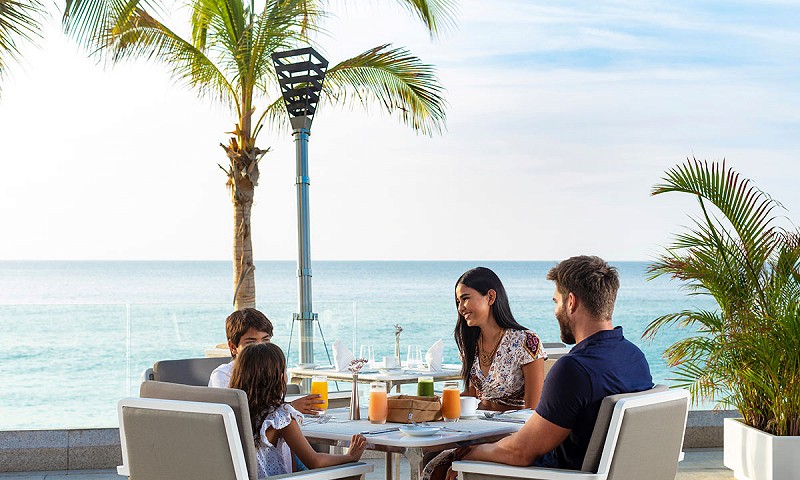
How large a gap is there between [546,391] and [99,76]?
34.2 meters

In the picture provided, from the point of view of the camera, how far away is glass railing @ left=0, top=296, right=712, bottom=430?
7215 mm

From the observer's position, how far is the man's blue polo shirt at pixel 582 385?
3334 mm

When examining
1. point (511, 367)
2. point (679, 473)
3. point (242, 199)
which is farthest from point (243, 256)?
point (511, 367)

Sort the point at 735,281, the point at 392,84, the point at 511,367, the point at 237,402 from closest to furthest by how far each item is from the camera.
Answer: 1. the point at 237,402
2. the point at 511,367
3. the point at 735,281
4. the point at 392,84

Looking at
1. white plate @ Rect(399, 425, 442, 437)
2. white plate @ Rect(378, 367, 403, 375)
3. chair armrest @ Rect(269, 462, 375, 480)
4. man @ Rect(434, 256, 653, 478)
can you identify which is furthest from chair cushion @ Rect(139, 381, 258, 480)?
white plate @ Rect(378, 367, 403, 375)

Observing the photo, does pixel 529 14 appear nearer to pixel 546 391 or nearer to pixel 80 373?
pixel 80 373

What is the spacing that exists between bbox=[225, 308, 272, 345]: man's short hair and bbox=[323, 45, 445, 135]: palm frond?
489 cm

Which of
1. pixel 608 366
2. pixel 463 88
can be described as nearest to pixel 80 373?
pixel 608 366

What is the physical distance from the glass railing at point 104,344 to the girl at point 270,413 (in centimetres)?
326

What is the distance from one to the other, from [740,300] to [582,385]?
2995 millimetres

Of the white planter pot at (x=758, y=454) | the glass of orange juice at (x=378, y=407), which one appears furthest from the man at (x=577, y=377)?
the white planter pot at (x=758, y=454)

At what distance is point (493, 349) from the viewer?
458 cm

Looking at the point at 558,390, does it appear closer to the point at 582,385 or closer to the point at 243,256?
the point at 582,385

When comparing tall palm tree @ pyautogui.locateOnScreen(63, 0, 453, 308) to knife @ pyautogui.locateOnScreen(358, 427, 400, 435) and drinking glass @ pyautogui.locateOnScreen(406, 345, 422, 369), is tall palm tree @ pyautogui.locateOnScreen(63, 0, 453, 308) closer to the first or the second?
drinking glass @ pyautogui.locateOnScreen(406, 345, 422, 369)
